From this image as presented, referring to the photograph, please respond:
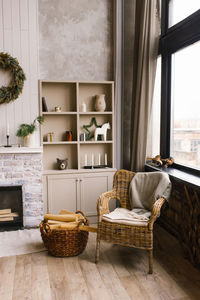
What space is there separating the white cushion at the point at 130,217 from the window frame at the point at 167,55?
755mm

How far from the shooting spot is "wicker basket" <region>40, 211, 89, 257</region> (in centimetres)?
280

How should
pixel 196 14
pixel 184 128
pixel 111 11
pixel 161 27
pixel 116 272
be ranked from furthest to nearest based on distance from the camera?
1. pixel 111 11
2. pixel 161 27
3. pixel 184 128
4. pixel 196 14
5. pixel 116 272

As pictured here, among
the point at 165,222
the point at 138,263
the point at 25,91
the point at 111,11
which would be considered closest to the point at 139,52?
the point at 111,11

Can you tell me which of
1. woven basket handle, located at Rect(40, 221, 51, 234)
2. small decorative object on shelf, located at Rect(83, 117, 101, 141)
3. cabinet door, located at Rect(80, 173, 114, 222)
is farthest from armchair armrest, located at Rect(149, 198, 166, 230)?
small decorative object on shelf, located at Rect(83, 117, 101, 141)

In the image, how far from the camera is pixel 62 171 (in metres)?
3.80

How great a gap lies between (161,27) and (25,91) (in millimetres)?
1975

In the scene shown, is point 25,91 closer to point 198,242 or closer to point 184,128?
point 184,128

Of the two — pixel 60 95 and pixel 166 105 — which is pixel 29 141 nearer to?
pixel 60 95

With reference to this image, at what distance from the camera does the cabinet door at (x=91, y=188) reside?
3859 millimetres

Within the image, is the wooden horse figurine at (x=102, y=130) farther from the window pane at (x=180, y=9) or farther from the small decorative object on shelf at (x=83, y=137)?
the window pane at (x=180, y=9)

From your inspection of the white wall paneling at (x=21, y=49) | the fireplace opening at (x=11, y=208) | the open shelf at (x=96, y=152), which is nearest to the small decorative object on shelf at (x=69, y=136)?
the open shelf at (x=96, y=152)

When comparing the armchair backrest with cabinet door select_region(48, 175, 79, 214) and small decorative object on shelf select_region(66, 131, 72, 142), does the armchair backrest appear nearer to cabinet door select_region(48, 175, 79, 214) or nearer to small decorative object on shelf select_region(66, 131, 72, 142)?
cabinet door select_region(48, 175, 79, 214)

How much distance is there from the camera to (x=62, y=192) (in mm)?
3801

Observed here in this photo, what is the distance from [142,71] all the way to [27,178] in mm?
2025
